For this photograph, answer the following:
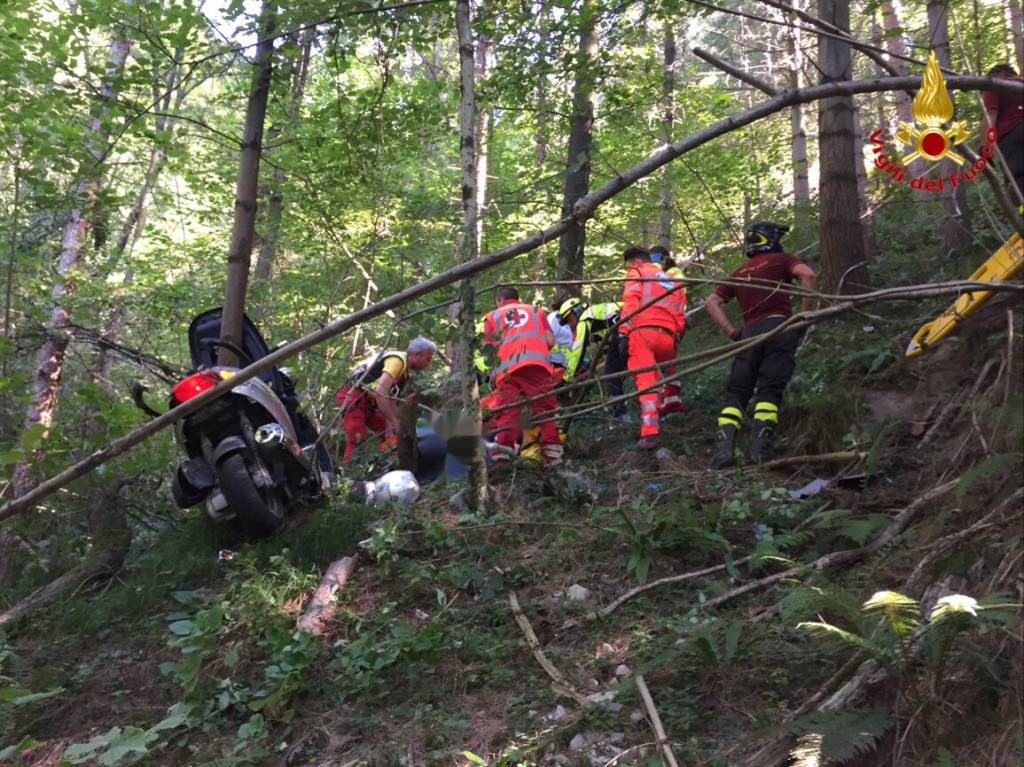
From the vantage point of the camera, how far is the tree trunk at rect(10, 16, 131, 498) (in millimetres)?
5840

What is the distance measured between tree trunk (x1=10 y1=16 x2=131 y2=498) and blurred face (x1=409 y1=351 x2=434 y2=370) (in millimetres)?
2546

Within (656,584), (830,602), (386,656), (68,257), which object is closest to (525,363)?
(656,584)

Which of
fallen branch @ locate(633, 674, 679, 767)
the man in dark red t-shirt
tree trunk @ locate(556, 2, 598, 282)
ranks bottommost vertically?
fallen branch @ locate(633, 674, 679, 767)

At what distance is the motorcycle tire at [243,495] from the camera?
16.6 ft

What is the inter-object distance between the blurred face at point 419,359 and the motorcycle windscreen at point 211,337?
1.25 meters

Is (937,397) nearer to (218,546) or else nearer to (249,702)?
(249,702)

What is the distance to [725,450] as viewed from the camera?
5.96 metres

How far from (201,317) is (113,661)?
3.03 meters

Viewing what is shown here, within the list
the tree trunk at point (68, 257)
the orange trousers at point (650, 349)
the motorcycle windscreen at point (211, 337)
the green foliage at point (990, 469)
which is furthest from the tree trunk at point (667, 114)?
the tree trunk at point (68, 257)

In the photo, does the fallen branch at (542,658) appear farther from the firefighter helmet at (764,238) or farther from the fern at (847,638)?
the firefighter helmet at (764,238)

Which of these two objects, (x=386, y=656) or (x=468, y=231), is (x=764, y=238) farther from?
(x=386, y=656)

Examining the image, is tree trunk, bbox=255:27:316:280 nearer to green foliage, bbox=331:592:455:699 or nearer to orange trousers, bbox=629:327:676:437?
orange trousers, bbox=629:327:676:437

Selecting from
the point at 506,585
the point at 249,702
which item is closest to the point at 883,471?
the point at 506,585

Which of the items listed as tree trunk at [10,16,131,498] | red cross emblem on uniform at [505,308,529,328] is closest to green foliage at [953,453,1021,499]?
red cross emblem on uniform at [505,308,529,328]
